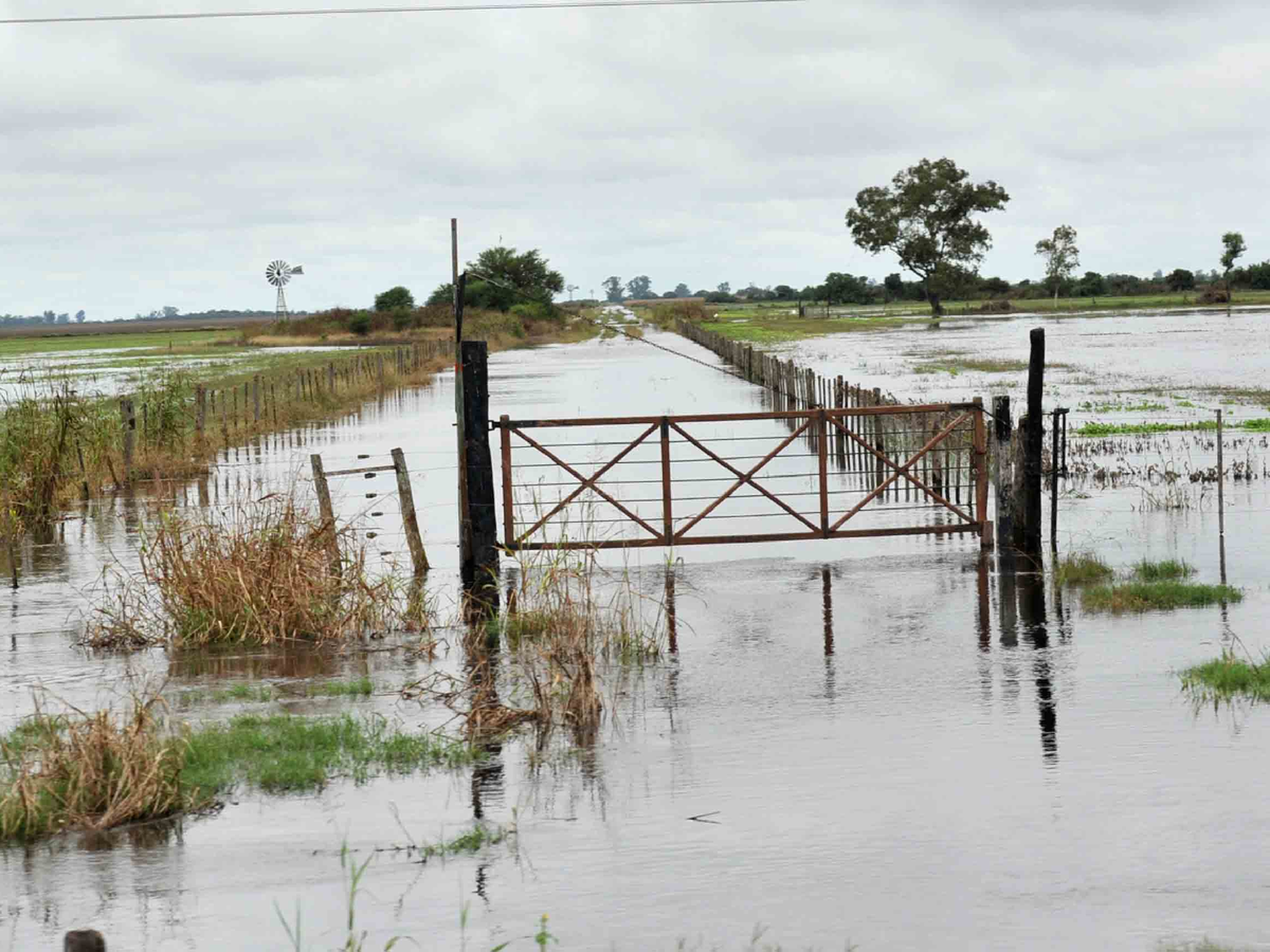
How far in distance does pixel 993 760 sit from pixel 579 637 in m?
2.88

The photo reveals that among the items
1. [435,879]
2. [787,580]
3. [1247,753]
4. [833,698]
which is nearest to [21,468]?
[787,580]

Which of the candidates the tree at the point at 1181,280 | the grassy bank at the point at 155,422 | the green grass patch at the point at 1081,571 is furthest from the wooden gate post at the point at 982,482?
the tree at the point at 1181,280

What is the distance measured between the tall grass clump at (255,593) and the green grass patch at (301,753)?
10.5ft

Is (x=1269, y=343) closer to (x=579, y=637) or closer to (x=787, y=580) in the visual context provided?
(x=787, y=580)

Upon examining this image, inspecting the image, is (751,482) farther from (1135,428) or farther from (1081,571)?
(1135,428)

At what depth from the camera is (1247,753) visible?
9.57 m

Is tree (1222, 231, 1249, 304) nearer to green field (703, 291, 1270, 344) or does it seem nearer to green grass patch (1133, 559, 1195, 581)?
green field (703, 291, 1270, 344)

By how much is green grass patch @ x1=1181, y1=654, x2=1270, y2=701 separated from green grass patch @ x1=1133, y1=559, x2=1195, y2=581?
400 cm

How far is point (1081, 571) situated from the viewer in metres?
15.9

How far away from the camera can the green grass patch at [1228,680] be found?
10992 mm

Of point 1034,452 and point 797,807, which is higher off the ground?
point 1034,452

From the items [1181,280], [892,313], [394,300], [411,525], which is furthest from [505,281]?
[411,525]

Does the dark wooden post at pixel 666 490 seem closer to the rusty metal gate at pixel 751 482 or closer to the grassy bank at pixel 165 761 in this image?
the rusty metal gate at pixel 751 482

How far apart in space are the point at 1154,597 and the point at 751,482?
4.54 meters
